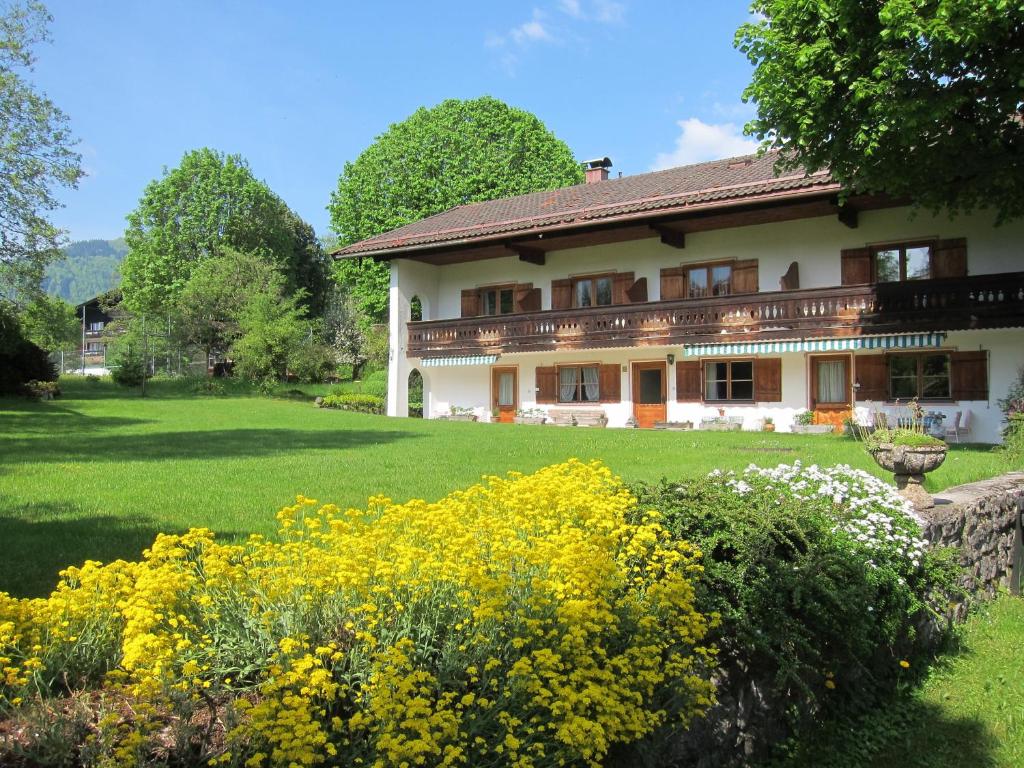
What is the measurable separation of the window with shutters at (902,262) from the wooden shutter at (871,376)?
1.95 meters

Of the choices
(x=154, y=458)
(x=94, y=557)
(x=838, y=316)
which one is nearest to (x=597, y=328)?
(x=838, y=316)

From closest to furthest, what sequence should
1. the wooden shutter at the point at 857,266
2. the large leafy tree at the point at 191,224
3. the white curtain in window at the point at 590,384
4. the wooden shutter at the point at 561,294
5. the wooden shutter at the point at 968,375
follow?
the wooden shutter at the point at 968,375 < the wooden shutter at the point at 857,266 < the white curtain in window at the point at 590,384 < the wooden shutter at the point at 561,294 < the large leafy tree at the point at 191,224

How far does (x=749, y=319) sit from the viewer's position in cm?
2019

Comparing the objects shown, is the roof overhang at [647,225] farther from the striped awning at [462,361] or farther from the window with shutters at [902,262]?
the striped awning at [462,361]

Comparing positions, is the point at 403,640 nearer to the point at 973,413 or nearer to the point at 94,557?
the point at 94,557

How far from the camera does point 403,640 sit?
2916 mm

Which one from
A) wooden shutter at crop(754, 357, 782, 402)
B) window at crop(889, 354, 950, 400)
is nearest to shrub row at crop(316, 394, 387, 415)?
wooden shutter at crop(754, 357, 782, 402)

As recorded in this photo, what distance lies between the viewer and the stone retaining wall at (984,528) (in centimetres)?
675

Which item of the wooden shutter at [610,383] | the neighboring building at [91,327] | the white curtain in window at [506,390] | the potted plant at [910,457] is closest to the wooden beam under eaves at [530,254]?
the white curtain in window at [506,390]

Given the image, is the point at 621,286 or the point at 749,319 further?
the point at 621,286

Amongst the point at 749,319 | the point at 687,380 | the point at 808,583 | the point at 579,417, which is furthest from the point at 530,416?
the point at 808,583

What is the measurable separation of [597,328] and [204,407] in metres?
11.8

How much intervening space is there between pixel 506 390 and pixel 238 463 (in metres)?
15.6

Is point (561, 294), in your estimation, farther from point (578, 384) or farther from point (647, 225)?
point (647, 225)
